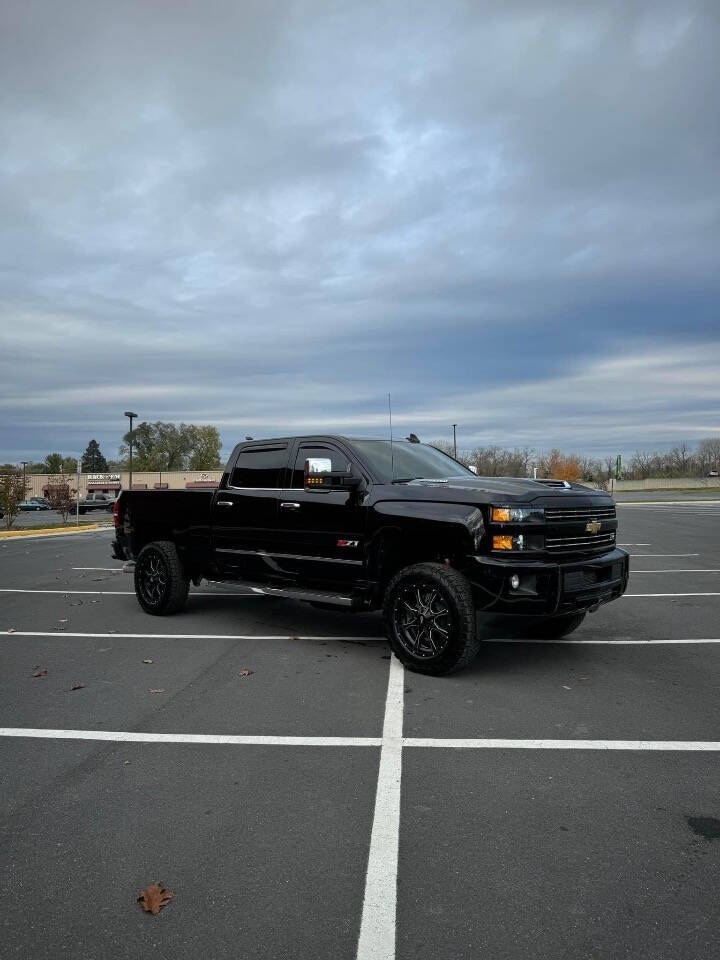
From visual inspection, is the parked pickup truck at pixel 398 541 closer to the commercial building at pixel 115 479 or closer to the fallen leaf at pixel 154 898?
the fallen leaf at pixel 154 898

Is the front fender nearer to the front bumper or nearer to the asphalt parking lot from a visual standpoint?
the front bumper

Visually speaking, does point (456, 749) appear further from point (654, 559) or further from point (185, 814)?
point (654, 559)

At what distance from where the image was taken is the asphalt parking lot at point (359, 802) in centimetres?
260

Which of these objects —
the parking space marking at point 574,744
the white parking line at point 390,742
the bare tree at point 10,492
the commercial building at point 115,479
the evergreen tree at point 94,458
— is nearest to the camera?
the white parking line at point 390,742

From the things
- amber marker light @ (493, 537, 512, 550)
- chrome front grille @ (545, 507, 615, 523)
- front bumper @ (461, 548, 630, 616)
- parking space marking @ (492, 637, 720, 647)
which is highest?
chrome front grille @ (545, 507, 615, 523)

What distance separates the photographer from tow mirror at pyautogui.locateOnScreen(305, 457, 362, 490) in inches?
258

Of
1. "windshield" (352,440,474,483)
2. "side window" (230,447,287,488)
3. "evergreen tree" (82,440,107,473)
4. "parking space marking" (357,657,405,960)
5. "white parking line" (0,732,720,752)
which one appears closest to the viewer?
"parking space marking" (357,657,405,960)

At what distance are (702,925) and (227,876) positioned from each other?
70.3 inches

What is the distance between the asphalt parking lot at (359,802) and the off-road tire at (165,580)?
1.38 meters

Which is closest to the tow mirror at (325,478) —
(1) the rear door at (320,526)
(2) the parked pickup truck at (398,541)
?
(2) the parked pickup truck at (398,541)

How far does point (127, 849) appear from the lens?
10.3 feet

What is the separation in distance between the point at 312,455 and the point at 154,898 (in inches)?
191

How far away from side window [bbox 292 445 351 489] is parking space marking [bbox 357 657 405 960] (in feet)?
9.36

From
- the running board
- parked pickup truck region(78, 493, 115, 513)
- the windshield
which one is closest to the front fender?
the windshield
